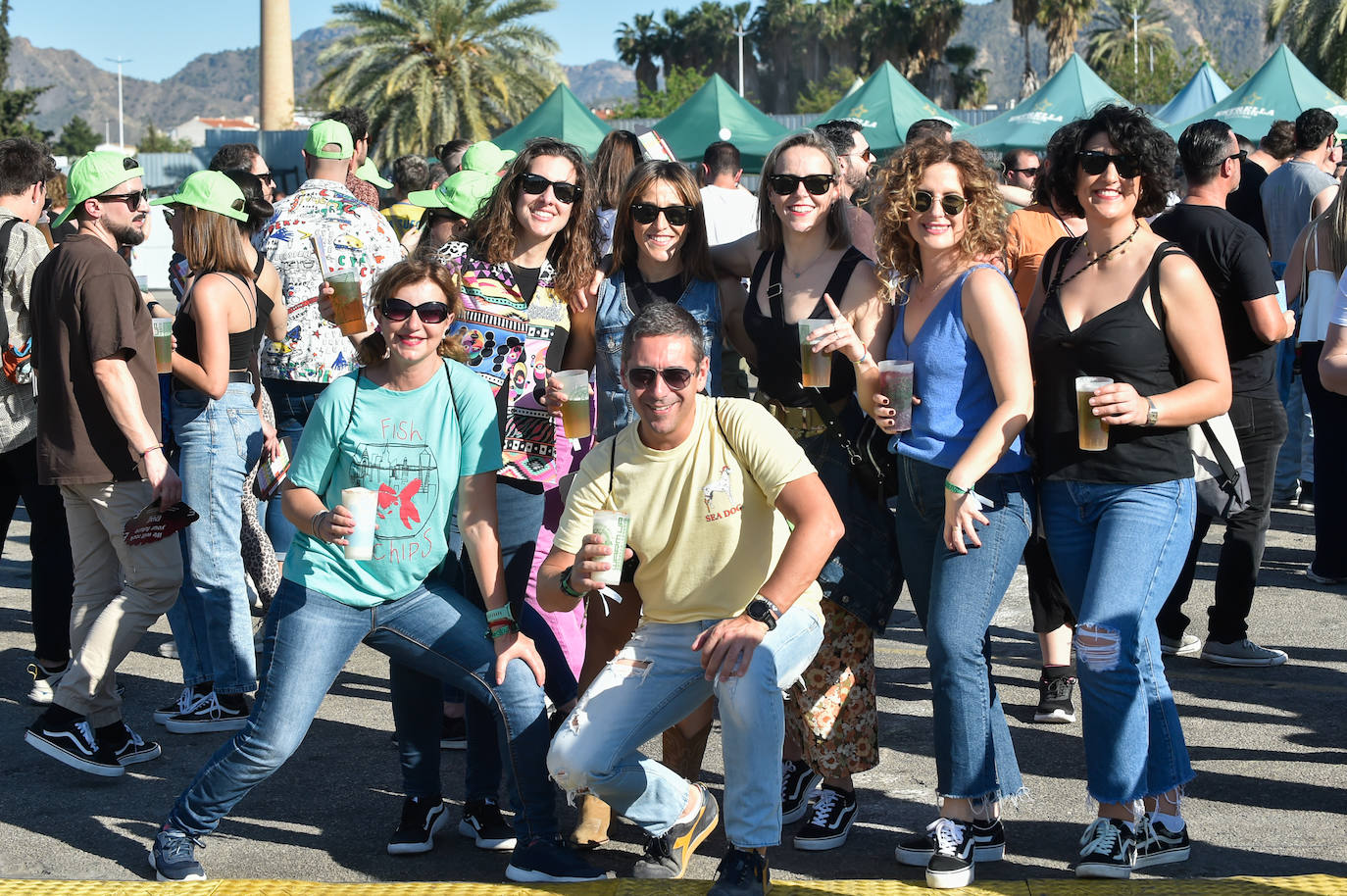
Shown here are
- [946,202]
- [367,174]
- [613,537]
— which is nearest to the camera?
[613,537]

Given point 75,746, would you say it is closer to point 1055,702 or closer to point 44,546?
point 44,546

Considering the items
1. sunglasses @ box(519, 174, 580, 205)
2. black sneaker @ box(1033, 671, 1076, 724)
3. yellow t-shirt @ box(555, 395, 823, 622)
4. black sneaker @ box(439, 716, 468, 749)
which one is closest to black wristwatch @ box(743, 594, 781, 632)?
yellow t-shirt @ box(555, 395, 823, 622)

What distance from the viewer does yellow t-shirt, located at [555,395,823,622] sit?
3.68m

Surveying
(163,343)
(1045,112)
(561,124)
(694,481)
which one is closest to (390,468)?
(694,481)

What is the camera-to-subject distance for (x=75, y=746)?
15.6 ft

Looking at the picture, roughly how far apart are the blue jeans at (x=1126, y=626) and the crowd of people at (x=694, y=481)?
10mm

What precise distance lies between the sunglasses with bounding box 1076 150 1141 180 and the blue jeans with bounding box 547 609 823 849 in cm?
145

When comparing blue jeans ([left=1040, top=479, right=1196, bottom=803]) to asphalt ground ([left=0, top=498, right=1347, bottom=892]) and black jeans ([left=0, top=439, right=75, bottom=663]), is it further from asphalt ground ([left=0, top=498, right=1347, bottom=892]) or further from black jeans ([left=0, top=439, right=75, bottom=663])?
black jeans ([left=0, top=439, right=75, bottom=663])

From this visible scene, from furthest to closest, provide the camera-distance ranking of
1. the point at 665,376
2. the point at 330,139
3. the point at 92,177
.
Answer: the point at 330,139
the point at 92,177
the point at 665,376

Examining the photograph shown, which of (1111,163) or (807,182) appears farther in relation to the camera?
(807,182)

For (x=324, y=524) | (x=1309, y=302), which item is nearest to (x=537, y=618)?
(x=324, y=524)

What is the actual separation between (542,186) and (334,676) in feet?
5.74

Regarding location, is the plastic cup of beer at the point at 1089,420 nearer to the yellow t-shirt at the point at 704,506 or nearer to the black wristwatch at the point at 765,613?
the yellow t-shirt at the point at 704,506

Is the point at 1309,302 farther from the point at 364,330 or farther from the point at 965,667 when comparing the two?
the point at 364,330
